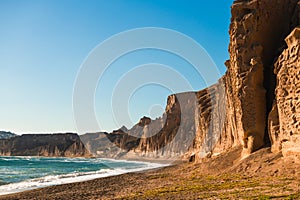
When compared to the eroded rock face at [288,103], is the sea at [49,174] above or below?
below

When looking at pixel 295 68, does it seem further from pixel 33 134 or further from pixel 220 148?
pixel 33 134

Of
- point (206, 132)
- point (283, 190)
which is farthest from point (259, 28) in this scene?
point (206, 132)

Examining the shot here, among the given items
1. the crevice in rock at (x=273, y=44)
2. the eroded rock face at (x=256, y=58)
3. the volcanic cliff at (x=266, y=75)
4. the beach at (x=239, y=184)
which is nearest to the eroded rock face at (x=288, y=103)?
the volcanic cliff at (x=266, y=75)

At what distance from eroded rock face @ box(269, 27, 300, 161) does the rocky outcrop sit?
160 meters

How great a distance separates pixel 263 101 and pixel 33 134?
198 meters

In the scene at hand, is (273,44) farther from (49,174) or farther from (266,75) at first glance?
(49,174)

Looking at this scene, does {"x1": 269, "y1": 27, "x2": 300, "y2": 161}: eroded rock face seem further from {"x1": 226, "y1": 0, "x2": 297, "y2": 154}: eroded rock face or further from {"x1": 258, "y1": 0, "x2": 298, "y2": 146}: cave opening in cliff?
{"x1": 258, "y1": 0, "x2": 298, "y2": 146}: cave opening in cliff

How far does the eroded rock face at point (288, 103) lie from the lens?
686 inches

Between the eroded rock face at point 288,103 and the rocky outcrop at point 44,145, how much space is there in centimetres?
15984

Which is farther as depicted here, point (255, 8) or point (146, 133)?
point (146, 133)

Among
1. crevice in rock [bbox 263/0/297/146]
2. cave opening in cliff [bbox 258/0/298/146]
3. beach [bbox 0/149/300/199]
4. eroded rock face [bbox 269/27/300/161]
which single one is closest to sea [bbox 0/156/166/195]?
beach [bbox 0/149/300/199]

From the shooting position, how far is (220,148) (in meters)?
34.3

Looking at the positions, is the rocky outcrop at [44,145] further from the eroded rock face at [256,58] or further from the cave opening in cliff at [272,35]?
the cave opening in cliff at [272,35]

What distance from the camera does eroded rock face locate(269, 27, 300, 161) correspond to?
17.4 metres
